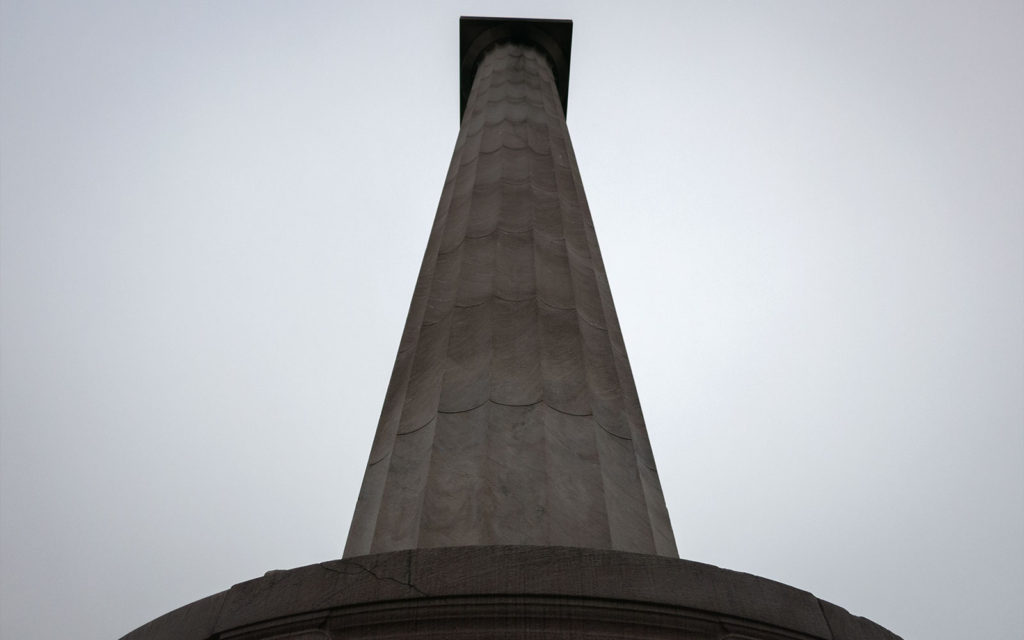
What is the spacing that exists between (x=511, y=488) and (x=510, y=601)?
161 inches

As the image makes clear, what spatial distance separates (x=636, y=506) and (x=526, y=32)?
108 feet

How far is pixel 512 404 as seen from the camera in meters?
15.4

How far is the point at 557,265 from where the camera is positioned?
2086 centimetres

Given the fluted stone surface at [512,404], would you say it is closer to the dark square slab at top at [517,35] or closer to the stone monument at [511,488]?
the stone monument at [511,488]

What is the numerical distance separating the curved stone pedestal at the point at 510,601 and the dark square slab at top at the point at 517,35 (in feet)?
117

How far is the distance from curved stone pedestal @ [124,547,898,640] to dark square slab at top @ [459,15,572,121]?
35.6 m

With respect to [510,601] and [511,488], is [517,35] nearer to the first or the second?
[511,488]

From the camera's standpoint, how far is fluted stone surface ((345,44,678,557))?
13258mm

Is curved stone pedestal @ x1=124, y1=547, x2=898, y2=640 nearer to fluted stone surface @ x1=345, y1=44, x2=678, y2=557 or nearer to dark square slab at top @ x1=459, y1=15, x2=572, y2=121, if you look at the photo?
fluted stone surface @ x1=345, y1=44, x2=678, y2=557

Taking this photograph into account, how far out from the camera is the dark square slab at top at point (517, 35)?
42781 millimetres

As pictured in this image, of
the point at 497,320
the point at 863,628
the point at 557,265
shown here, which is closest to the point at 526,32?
the point at 557,265

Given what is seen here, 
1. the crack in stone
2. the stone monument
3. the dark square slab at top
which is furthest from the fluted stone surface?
the dark square slab at top

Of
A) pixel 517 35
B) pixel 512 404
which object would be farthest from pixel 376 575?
pixel 517 35

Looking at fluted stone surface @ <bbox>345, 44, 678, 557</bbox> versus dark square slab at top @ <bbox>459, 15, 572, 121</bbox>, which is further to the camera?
dark square slab at top @ <bbox>459, 15, 572, 121</bbox>
